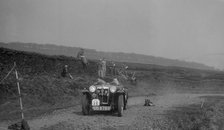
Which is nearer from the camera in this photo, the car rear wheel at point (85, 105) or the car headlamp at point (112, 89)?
the car rear wheel at point (85, 105)

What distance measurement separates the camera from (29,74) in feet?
94.2

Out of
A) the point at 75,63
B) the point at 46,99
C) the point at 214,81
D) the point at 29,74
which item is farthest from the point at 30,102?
the point at 214,81

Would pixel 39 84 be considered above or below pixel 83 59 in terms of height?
below

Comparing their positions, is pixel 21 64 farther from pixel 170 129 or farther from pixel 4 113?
pixel 170 129

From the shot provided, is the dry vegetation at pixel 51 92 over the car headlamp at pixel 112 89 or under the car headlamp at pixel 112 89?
under

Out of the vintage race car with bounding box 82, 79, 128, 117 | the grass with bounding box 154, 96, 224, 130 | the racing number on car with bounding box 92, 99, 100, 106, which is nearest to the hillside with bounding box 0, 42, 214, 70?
the grass with bounding box 154, 96, 224, 130

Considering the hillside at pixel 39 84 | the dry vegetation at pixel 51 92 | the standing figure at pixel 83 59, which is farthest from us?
the standing figure at pixel 83 59

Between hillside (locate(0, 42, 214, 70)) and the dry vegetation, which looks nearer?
the dry vegetation

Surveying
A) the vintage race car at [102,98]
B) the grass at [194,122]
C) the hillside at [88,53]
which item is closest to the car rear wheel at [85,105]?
the vintage race car at [102,98]

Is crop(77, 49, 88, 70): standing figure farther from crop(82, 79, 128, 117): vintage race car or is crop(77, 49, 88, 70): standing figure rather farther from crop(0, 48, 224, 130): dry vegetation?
crop(82, 79, 128, 117): vintage race car

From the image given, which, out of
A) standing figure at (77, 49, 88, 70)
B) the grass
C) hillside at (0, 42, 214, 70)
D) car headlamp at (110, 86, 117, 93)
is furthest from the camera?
hillside at (0, 42, 214, 70)

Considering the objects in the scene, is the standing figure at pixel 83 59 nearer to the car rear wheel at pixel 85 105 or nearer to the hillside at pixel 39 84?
the hillside at pixel 39 84

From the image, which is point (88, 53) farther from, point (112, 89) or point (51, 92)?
point (112, 89)

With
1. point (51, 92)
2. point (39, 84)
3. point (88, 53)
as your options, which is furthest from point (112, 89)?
point (88, 53)
